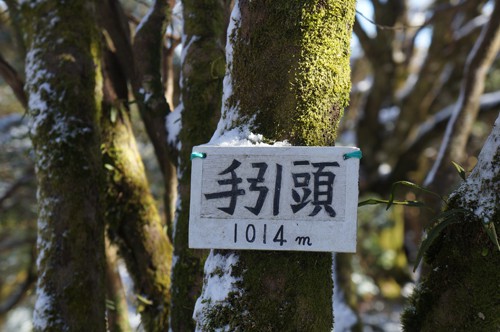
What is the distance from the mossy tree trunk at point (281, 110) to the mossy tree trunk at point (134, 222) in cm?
129

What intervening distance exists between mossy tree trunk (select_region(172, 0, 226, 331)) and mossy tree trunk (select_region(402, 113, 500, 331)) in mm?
769

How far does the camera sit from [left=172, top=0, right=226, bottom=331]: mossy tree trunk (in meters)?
2.10

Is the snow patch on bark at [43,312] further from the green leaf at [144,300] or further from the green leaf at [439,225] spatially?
the green leaf at [439,225]

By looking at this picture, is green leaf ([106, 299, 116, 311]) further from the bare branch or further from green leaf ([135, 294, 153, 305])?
the bare branch

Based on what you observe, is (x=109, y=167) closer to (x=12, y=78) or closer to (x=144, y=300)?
(x=144, y=300)

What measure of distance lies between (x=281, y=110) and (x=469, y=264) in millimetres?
646

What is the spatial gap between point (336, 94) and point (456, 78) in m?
Result: 7.19

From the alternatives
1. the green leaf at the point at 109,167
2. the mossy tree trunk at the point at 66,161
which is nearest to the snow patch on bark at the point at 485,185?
the mossy tree trunk at the point at 66,161

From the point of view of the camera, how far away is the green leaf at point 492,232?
1.36 m

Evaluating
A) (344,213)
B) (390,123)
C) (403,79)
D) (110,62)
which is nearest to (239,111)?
(344,213)

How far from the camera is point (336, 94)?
4.91 ft

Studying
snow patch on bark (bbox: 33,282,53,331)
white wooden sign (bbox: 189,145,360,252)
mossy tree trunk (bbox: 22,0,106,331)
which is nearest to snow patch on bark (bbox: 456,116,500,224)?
white wooden sign (bbox: 189,145,360,252)

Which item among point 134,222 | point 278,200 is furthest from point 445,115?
point 278,200

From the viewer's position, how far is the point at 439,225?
1438 millimetres
